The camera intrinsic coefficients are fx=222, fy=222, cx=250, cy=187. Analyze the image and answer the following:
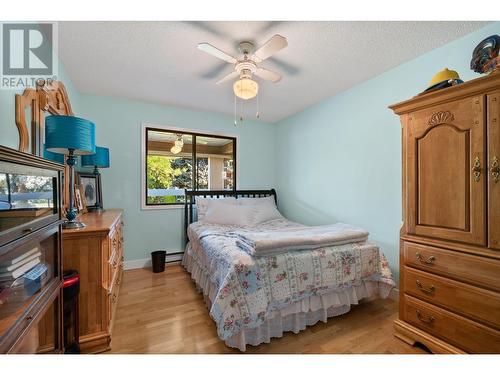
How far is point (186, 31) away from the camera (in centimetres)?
170

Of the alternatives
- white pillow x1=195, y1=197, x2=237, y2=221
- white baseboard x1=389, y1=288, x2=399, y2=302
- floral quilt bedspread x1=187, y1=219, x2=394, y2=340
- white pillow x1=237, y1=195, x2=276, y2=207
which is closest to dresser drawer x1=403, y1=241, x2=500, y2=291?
floral quilt bedspread x1=187, y1=219, x2=394, y2=340

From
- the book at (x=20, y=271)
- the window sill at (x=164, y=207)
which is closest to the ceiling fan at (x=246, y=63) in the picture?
the book at (x=20, y=271)

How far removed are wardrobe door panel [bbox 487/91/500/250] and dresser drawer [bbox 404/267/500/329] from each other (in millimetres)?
291

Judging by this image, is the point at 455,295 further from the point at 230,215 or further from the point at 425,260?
the point at 230,215

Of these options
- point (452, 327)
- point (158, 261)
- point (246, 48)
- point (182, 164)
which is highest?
point (246, 48)

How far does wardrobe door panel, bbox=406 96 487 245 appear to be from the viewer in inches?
49.9

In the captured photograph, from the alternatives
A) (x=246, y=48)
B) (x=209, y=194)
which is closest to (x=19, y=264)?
(x=246, y=48)

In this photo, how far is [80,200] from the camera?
2256mm

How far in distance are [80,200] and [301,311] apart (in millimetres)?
2343

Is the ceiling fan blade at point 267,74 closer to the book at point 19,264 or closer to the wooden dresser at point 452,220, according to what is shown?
the wooden dresser at point 452,220

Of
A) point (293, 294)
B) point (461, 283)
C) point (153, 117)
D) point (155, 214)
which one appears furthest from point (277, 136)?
point (461, 283)

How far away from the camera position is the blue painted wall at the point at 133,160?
299 centimetres
